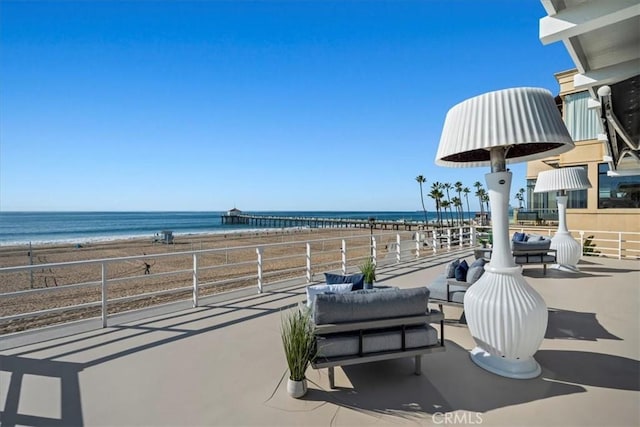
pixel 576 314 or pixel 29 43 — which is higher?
pixel 29 43

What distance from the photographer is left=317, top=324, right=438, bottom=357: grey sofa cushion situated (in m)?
2.17

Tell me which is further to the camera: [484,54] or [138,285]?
[138,285]

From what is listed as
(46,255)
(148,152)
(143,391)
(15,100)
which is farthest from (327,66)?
(46,255)

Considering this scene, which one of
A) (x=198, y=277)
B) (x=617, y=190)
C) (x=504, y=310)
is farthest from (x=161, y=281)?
(x=617, y=190)

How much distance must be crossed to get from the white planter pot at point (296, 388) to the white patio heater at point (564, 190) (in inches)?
238

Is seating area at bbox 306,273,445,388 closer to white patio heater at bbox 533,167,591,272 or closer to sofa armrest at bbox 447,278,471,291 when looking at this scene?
sofa armrest at bbox 447,278,471,291

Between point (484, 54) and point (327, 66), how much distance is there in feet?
13.4

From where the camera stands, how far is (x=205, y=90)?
9133 mm

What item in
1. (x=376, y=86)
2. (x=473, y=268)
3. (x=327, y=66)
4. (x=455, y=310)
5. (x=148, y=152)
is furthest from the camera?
(x=148, y=152)

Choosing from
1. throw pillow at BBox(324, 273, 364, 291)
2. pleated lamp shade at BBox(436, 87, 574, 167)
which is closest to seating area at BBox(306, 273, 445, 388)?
throw pillow at BBox(324, 273, 364, 291)

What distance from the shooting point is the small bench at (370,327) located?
217cm

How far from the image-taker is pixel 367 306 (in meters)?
2.23

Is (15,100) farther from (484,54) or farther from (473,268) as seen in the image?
(484,54)

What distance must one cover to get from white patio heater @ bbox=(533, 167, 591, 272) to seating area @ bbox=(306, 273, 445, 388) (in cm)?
519
